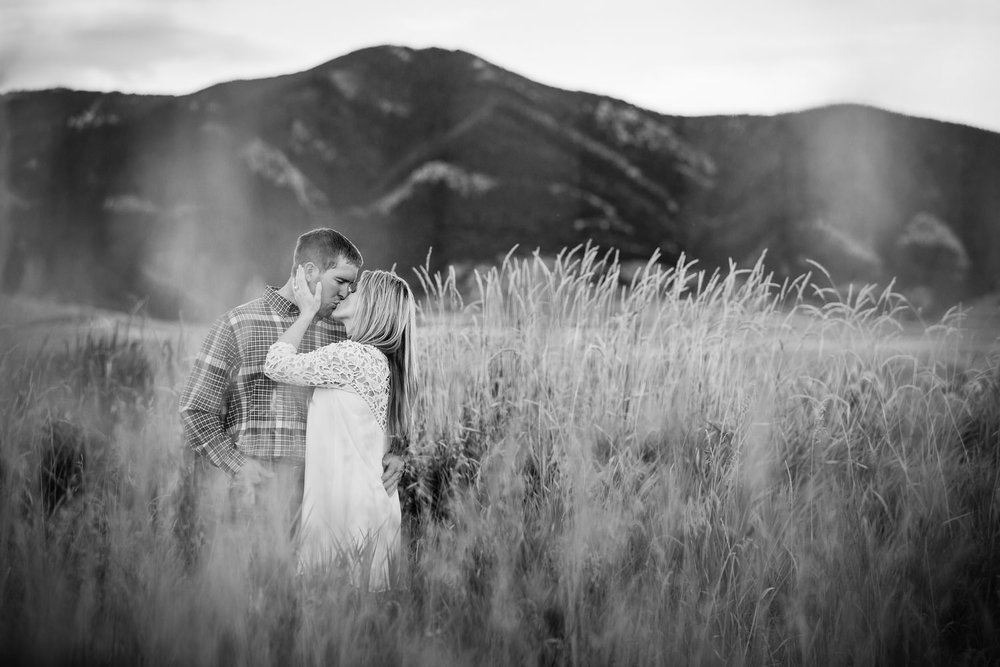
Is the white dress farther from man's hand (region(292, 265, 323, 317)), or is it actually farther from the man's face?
the man's face

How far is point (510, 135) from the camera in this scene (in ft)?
13.0

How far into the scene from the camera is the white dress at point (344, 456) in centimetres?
253

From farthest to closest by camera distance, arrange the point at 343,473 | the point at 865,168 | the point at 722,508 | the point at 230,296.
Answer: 1. the point at 865,168
2. the point at 230,296
3. the point at 722,508
4. the point at 343,473

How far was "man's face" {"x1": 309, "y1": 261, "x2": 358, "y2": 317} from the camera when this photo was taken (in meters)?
2.72

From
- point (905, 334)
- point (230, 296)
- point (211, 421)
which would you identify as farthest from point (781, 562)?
point (230, 296)

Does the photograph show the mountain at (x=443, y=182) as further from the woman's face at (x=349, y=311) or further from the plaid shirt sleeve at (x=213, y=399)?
the woman's face at (x=349, y=311)

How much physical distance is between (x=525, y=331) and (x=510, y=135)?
0.97 metres

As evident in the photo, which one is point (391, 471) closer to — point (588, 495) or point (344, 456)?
point (344, 456)

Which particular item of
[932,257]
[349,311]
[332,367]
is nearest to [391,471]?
[332,367]

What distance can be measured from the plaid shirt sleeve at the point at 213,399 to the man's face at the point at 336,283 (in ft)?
1.03

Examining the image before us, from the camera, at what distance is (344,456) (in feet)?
8.43

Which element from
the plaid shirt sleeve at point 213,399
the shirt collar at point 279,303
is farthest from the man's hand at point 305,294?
the plaid shirt sleeve at point 213,399

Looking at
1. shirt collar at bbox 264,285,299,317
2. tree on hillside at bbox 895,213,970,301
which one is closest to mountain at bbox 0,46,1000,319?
tree on hillside at bbox 895,213,970,301

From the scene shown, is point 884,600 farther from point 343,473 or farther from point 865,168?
point 865,168
